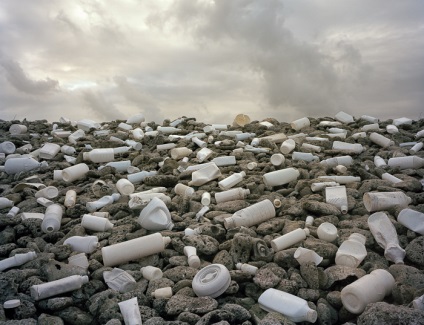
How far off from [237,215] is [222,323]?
2212 mm

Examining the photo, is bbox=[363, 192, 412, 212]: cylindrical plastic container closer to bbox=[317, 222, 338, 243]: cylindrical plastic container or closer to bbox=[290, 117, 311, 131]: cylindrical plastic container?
bbox=[317, 222, 338, 243]: cylindrical plastic container

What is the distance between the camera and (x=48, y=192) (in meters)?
7.57

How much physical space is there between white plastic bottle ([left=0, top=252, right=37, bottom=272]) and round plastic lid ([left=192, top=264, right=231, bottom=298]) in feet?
6.93

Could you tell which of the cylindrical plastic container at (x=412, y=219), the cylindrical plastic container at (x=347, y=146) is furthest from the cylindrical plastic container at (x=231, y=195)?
the cylindrical plastic container at (x=347, y=146)

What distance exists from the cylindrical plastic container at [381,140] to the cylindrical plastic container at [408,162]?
147 cm

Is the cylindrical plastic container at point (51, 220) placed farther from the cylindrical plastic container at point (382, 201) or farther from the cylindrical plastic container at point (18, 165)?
the cylindrical plastic container at point (382, 201)

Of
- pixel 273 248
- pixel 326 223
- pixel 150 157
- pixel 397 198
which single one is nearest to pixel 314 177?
pixel 397 198

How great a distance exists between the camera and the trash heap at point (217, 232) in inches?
173

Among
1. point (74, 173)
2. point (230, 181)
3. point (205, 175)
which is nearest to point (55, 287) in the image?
point (230, 181)

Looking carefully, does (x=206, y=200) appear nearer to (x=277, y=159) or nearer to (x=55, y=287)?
(x=277, y=159)

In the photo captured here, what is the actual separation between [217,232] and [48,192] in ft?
11.0

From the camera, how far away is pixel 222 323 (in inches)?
153

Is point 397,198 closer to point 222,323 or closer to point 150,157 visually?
point 222,323

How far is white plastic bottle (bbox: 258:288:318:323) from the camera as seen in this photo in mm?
4129
